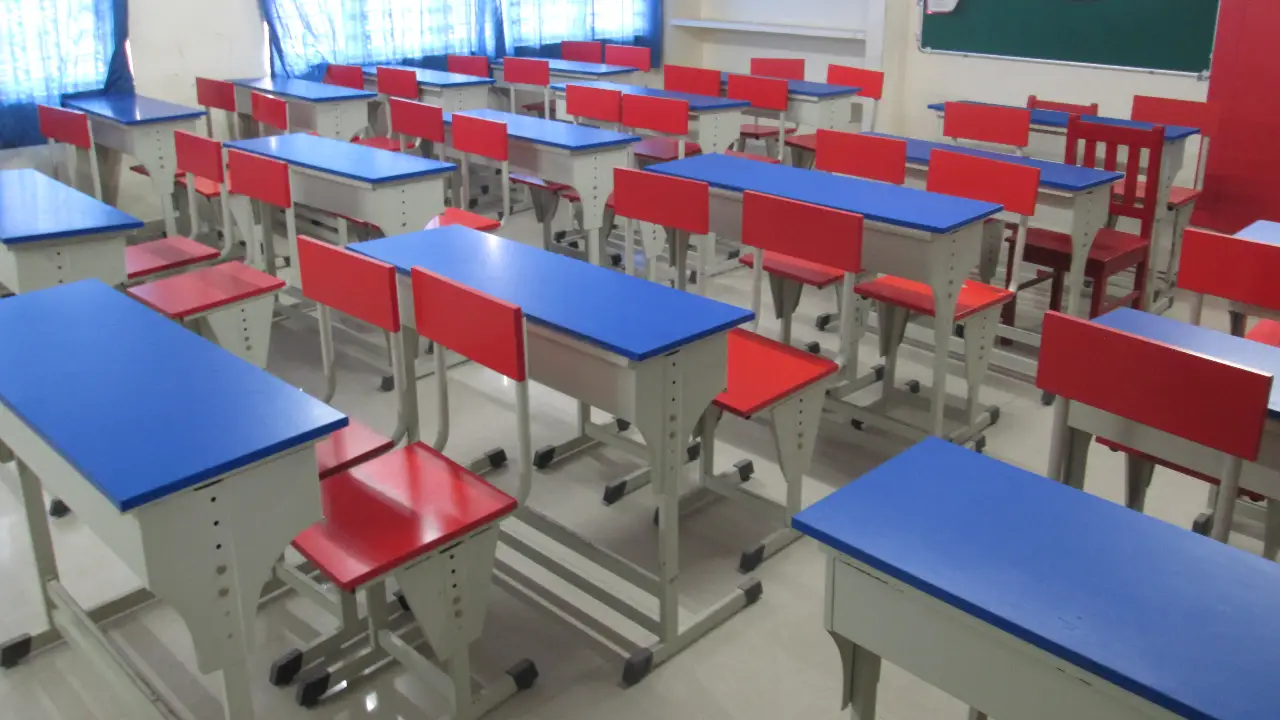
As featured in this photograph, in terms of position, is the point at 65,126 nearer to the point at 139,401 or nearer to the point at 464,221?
the point at 464,221

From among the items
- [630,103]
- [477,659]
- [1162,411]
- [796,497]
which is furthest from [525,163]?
[1162,411]

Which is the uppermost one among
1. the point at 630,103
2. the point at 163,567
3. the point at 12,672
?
the point at 630,103

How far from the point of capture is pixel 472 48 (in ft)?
25.3

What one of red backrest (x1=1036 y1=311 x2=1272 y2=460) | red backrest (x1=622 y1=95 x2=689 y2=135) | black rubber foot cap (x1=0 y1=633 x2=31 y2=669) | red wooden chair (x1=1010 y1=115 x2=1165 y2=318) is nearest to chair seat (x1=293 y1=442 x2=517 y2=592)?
black rubber foot cap (x1=0 y1=633 x2=31 y2=669)

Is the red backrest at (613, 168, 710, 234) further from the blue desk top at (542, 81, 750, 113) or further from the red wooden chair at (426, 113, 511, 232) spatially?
the blue desk top at (542, 81, 750, 113)

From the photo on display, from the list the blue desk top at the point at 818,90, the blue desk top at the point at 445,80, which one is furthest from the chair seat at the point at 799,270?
the blue desk top at the point at 445,80

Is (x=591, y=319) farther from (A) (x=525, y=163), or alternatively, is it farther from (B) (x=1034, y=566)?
(A) (x=525, y=163)

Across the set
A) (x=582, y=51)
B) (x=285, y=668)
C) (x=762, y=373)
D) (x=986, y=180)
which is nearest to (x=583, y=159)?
(x=986, y=180)

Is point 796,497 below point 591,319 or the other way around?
below

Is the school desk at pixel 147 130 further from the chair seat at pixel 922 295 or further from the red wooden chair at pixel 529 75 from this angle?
the chair seat at pixel 922 295

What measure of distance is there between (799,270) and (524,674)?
1.87 meters

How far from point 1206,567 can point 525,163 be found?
3.73 meters

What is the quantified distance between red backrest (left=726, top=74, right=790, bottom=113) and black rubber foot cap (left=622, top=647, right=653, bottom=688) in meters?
4.22

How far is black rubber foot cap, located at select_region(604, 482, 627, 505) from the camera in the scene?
10.5 feet
